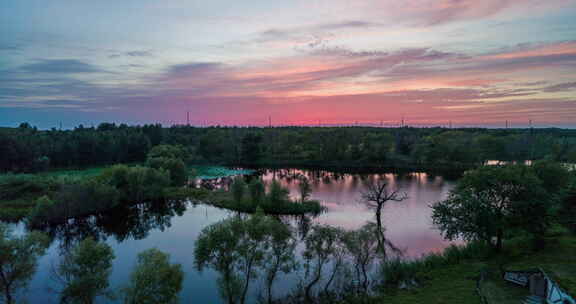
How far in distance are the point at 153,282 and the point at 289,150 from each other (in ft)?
317

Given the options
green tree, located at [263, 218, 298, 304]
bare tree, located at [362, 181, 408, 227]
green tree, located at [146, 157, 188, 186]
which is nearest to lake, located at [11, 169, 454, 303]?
bare tree, located at [362, 181, 408, 227]

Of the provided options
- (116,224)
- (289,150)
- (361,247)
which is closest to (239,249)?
(361,247)

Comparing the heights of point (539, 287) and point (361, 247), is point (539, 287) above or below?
below

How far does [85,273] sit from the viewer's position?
20.3 metres

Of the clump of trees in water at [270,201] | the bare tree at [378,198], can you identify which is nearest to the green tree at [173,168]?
the clump of trees in water at [270,201]

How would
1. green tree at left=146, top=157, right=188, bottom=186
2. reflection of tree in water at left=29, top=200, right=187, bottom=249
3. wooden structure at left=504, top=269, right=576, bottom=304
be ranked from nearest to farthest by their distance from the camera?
wooden structure at left=504, top=269, right=576, bottom=304 → reflection of tree in water at left=29, top=200, right=187, bottom=249 → green tree at left=146, top=157, right=188, bottom=186

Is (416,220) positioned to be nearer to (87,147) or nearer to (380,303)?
(380,303)

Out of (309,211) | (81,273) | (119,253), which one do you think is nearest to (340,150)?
(309,211)

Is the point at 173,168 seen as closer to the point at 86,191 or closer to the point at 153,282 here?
the point at 86,191

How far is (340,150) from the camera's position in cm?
10406

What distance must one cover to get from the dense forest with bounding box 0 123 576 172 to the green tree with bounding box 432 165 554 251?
64.8m

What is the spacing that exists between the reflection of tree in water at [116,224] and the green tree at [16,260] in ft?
48.4

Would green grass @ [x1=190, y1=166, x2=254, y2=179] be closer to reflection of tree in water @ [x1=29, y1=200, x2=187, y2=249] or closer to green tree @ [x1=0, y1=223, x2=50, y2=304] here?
reflection of tree in water @ [x1=29, y1=200, x2=187, y2=249]

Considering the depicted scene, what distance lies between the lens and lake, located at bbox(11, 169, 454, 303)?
86.0 feet
